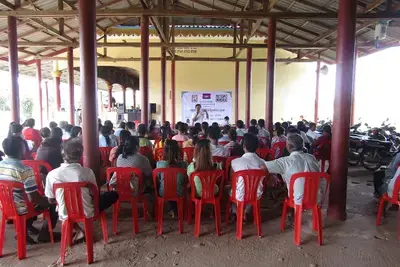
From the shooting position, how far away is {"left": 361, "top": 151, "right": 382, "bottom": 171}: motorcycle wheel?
282 inches

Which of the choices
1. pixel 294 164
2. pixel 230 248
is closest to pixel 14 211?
pixel 230 248

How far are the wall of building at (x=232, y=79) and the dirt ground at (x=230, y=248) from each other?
1222 centimetres

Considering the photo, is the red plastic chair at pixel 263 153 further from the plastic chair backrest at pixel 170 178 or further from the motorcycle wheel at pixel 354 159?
the motorcycle wheel at pixel 354 159

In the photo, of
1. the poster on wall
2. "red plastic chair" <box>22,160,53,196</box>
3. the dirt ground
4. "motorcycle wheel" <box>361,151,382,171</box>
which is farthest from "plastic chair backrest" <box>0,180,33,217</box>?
the poster on wall

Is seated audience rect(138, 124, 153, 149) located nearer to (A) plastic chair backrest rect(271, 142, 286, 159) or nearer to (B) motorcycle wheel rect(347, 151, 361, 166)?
(A) plastic chair backrest rect(271, 142, 286, 159)

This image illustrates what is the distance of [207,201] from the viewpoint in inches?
136

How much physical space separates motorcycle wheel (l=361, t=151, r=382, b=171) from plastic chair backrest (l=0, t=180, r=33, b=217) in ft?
22.7

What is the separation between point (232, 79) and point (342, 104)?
12300mm

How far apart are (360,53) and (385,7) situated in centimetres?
547

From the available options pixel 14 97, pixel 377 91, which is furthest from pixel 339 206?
pixel 377 91

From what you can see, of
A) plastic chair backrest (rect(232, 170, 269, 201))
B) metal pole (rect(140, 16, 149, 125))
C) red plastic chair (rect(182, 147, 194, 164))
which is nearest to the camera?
plastic chair backrest (rect(232, 170, 269, 201))

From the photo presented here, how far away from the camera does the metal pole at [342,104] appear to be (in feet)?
13.0

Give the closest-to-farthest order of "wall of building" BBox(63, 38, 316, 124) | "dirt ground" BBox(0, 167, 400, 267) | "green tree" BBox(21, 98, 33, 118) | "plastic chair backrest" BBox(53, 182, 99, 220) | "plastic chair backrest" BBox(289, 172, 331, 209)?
"plastic chair backrest" BBox(53, 182, 99, 220), "dirt ground" BBox(0, 167, 400, 267), "plastic chair backrest" BBox(289, 172, 331, 209), "wall of building" BBox(63, 38, 316, 124), "green tree" BBox(21, 98, 33, 118)

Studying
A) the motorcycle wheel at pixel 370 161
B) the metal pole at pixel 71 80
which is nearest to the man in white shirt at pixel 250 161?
the motorcycle wheel at pixel 370 161
